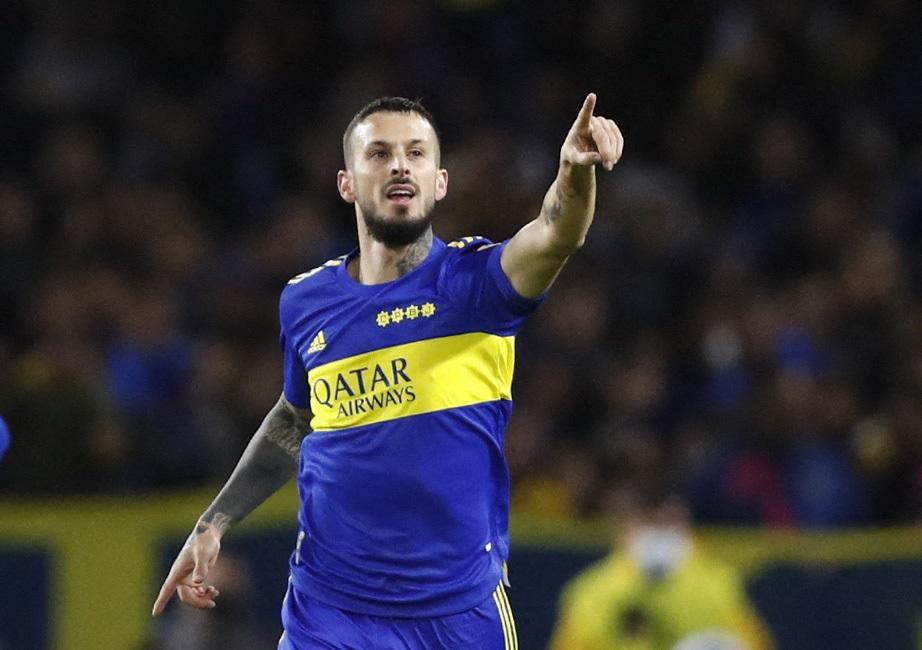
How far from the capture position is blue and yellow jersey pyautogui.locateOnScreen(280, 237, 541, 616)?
15.8 feet

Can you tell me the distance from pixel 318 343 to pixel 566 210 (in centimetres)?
90

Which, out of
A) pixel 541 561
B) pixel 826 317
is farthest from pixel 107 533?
pixel 826 317

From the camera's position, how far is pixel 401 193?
489 centimetres

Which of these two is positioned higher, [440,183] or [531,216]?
[440,183]

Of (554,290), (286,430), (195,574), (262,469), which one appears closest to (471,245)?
(286,430)

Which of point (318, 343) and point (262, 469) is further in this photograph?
point (262, 469)

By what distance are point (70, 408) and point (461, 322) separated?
512 centimetres

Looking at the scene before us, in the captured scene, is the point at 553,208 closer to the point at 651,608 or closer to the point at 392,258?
the point at 392,258

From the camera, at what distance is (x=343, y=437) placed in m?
4.92

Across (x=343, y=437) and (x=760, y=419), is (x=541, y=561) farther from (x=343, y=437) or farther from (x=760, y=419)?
(x=343, y=437)

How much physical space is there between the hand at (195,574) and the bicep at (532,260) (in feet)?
3.67

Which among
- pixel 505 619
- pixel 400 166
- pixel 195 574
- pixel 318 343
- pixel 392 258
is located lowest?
pixel 505 619

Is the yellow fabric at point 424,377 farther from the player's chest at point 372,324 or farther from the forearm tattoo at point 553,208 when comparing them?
the forearm tattoo at point 553,208

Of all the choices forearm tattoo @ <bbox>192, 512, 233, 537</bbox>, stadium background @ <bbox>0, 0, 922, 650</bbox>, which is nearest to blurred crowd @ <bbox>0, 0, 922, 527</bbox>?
stadium background @ <bbox>0, 0, 922, 650</bbox>
